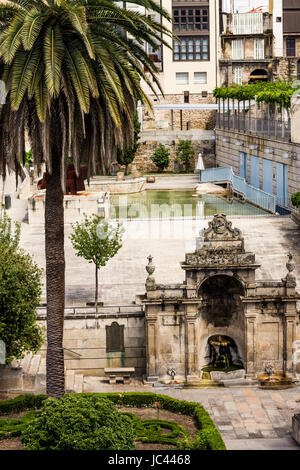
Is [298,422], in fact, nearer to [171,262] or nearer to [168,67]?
[171,262]

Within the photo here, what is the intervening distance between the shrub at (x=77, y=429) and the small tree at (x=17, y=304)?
7882 millimetres

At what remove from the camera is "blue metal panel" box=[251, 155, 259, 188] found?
208ft

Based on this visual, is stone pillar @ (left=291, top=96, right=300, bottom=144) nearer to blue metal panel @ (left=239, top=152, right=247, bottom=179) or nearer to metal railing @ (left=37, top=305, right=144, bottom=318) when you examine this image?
blue metal panel @ (left=239, top=152, right=247, bottom=179)

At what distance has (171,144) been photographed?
274ft

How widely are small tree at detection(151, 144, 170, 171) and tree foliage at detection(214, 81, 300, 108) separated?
678 cm

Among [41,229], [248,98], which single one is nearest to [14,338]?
[41,229]

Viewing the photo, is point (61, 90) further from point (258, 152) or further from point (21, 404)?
point (258, 152)

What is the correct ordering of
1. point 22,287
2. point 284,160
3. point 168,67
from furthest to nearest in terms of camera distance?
point 168,67 < point 284,160 < point 22,287

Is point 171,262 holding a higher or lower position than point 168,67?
lower

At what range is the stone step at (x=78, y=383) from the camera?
1398 inches

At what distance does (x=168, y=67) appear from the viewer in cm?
9225

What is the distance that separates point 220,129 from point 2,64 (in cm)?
5250

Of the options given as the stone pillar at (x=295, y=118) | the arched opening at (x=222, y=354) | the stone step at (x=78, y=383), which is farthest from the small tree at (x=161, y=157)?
the stone step at (x=78, y=383)

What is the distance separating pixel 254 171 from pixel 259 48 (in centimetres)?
3287
